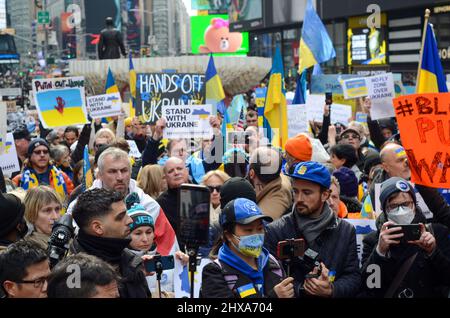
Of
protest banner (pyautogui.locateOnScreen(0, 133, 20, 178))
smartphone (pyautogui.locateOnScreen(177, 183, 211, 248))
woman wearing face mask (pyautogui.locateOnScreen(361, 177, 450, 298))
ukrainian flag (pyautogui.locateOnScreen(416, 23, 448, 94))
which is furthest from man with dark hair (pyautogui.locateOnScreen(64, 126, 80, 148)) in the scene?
smartphone (pyautogui.locateOnScreen(177, 183, 211, 248))

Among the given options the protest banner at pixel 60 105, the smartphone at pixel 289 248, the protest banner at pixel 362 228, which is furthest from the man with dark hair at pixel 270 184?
the protest banner at pixel 60 105

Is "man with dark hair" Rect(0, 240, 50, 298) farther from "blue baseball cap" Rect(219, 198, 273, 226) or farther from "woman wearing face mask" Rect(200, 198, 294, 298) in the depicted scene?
"blue baseball cap" Rect(219, 198, 273, 226)

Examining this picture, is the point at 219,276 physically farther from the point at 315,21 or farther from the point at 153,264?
the point at 315,21

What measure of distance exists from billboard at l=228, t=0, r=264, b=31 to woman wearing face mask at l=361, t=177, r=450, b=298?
110 ft

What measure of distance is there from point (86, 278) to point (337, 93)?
11.4 metres

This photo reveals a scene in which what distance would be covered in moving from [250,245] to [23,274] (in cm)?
104

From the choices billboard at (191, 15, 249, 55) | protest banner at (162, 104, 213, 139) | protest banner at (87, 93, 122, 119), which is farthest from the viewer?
billboard at (191, 15, 249, 55)

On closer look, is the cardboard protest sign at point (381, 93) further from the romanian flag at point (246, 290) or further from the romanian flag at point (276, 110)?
the romanian flag at point (246, 290)

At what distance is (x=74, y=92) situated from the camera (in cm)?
1085

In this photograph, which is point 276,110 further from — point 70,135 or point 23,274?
point 23,274

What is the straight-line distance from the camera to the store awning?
70.7 ft

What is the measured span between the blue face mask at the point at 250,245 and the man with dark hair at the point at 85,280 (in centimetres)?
72

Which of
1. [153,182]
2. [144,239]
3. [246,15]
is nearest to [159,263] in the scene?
[144,239]

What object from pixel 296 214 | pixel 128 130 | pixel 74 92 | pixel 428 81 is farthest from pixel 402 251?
pixel 128 130
